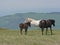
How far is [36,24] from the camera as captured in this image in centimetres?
3612

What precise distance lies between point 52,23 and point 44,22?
166cm

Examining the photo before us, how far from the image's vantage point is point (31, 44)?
2098 cm

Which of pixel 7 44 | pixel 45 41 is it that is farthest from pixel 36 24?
pixel 7 44

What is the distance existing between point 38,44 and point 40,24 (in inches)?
500

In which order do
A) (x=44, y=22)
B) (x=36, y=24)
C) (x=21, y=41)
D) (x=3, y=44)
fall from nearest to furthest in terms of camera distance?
(x=3, y=44) → (x=21, y=41) → (x=44, y=22) → (x=36, y=24)

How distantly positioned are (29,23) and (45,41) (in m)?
12.3

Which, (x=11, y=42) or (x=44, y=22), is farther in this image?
(x=44, y=22)

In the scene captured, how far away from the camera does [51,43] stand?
2222cm

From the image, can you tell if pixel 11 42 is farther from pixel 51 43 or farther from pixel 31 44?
pixel 51 43

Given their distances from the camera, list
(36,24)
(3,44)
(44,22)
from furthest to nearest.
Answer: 1. (36,24)
2. (44,22)
3. (3,44)

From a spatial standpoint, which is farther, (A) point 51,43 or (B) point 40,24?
(B) point 40,24

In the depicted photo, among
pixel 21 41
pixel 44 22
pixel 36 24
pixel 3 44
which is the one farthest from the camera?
pixel 36 24

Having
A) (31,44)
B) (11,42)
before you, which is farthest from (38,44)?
(11,42)

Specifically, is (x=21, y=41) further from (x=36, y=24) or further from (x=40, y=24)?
(x=36, y=24)
